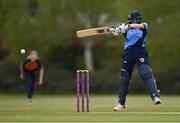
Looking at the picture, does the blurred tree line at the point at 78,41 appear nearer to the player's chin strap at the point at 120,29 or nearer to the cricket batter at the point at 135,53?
the player's chin strap at the point at 120,29

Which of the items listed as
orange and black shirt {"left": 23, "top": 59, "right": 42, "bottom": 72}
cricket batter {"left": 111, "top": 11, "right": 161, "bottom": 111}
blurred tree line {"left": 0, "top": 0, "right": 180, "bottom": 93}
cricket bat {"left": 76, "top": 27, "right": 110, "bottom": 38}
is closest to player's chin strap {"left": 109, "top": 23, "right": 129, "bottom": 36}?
cricket batter {"left": 111, "top": 11, "right": 161, "bottom": 111}

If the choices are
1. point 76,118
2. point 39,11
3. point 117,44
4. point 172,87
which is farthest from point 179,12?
point 76,118

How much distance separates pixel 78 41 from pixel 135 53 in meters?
41.6

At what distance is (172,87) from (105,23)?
13223 millimetres

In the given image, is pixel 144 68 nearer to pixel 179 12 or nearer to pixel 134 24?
pixel 134 24

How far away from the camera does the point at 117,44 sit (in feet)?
177

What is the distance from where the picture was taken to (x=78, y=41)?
61.4 m

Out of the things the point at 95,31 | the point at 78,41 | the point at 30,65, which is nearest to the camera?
the point at 95,31

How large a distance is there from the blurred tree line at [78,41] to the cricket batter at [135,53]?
81.5 feet

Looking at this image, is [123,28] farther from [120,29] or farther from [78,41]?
[78,41]

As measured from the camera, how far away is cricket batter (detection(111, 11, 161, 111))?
19.7 metres

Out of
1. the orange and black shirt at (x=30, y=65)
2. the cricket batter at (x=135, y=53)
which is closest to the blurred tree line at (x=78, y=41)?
the orange and black shirt at (x=30, y=65)

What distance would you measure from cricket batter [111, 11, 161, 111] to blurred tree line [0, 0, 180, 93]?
2484 centimetres

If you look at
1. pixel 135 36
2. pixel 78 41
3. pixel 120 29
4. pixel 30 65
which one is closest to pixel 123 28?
pixel 120 29
